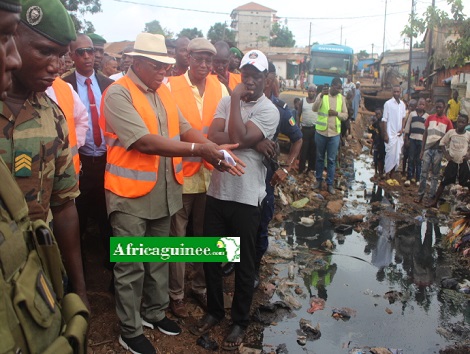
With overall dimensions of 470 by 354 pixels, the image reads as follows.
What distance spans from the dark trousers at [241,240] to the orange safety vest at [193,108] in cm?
42

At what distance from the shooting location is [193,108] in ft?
12.2

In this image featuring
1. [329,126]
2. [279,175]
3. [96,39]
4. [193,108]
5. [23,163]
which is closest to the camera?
[23,163]

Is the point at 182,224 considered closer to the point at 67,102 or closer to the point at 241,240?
the point at 241,240

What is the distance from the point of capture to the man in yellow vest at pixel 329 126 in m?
8.22

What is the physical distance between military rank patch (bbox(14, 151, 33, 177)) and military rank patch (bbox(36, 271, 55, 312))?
580 millimetres

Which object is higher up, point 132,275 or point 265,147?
point 265,147

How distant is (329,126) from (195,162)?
5.17 meters

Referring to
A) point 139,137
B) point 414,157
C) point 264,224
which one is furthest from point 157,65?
point 414,157

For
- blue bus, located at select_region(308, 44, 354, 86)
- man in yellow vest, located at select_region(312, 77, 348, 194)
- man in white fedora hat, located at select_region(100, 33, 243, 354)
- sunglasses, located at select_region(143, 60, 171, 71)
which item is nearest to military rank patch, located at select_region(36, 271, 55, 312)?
man in white fedora hat, located at select_region(100, 33, 243, 354)

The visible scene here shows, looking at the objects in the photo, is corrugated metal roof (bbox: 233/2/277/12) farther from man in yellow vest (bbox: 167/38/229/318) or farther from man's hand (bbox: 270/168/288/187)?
man's hand (bbox: 270/168/288/187)

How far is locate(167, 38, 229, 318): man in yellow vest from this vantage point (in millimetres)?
3609

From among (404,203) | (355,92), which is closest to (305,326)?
(404,203)

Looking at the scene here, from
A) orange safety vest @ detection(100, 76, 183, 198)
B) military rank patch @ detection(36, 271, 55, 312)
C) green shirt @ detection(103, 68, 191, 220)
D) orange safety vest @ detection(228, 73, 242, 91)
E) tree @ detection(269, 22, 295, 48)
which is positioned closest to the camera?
military rank patch @ detection(36, 271, 55, 312)

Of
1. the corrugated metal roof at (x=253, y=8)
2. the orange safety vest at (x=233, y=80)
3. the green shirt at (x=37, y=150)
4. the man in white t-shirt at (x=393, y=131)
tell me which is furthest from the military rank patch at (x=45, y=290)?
the corrugated metal roof at (x=253, y=8)
